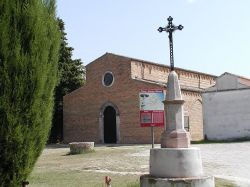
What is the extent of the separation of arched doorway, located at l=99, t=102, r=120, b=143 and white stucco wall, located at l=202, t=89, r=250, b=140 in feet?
24.0

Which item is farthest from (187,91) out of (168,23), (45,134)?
(45,134)

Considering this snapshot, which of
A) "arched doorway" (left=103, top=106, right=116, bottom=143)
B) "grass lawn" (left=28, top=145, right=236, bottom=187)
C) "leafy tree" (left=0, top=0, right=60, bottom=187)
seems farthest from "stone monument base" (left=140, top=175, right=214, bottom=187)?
"arched doorway" (left=103, top=106, right=116, bottom=143)

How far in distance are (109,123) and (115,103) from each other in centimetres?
181

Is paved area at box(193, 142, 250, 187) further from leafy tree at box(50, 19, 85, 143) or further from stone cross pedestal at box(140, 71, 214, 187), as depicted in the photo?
leafy tree at box(50, 19, 85, 143)

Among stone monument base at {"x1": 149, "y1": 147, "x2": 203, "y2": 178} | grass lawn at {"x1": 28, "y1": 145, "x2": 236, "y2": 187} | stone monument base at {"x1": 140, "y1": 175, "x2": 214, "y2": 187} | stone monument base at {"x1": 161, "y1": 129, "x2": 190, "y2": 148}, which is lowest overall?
grass lawn at {"x1": 28, "y1": 145, "x2": 236, "y2": 187}

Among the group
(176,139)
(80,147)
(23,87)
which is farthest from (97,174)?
(80,147)

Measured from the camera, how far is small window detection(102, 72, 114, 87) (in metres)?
35.5

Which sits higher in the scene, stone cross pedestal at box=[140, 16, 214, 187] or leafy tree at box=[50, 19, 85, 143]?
leafy tree at box=[50, 19, 85, 143]

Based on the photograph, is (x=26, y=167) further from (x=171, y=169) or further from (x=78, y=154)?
(x=78, y=154)

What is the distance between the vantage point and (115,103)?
34969mm

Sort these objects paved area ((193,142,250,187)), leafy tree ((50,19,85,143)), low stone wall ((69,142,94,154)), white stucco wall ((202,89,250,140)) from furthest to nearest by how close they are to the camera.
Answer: leafy tree ((50,19,85,143))
white stucco wall ((202,89,250,140))
low stone wall ((69,142,94,154))
paved area ((193,142,250,187))

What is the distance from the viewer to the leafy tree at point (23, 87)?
6.05 metres

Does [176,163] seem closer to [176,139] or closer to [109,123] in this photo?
[176,139]

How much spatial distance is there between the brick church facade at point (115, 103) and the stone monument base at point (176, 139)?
23139mm
